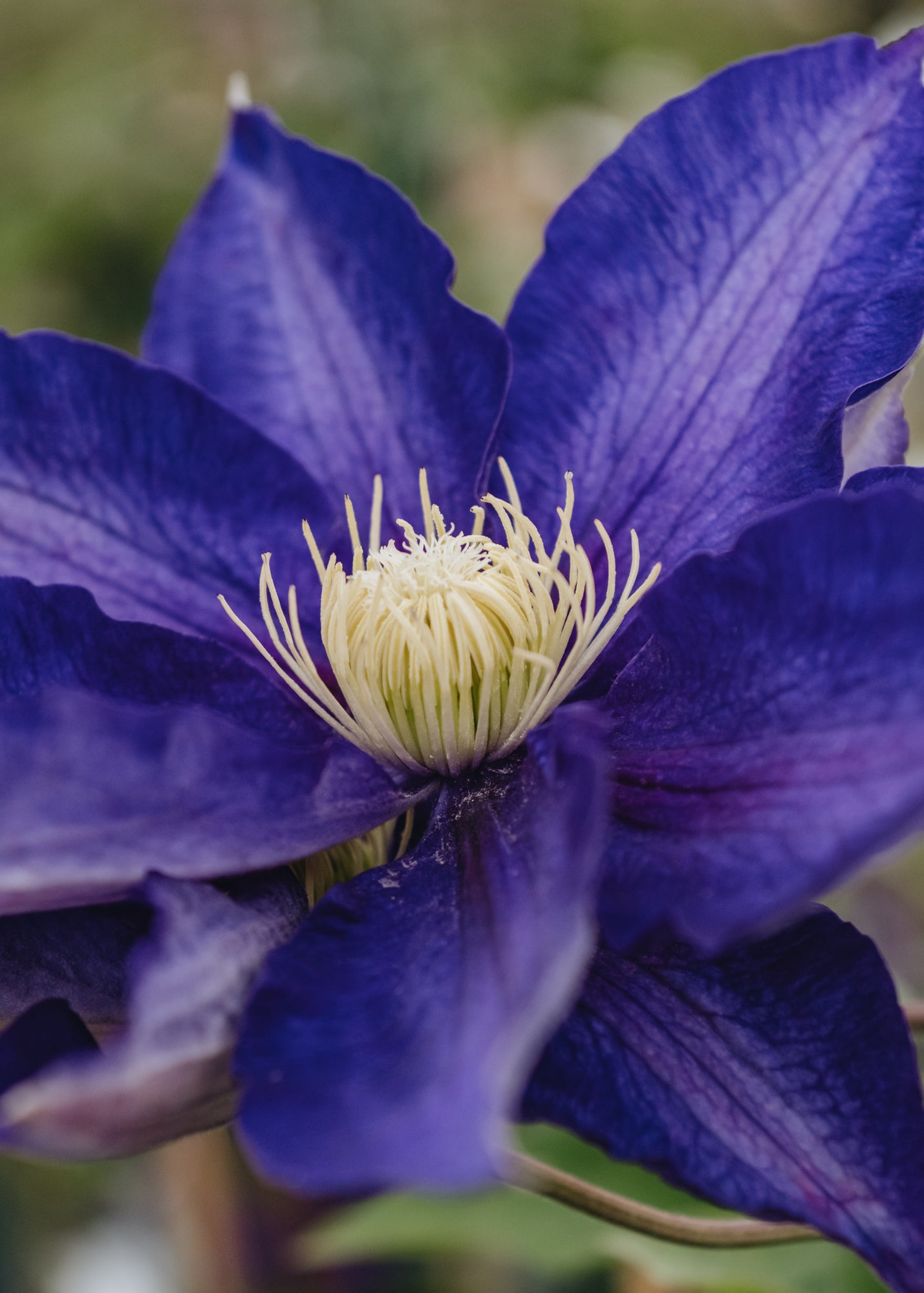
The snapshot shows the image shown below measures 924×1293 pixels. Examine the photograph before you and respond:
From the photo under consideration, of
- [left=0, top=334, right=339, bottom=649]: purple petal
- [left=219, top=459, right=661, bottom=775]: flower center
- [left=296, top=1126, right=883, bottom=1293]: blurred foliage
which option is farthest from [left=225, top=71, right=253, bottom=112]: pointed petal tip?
[left=296, top=1126, right=883, bottom=1293]: blurred foliage

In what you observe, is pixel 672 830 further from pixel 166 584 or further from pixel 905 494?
pixel 166 584

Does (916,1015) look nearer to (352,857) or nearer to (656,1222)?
(656,1222)

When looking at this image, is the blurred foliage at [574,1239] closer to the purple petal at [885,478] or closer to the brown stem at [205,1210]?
the brown stem at [205,1210]

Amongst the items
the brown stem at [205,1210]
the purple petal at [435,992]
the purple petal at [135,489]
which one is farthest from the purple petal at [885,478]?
the brown stem at [205,1210]

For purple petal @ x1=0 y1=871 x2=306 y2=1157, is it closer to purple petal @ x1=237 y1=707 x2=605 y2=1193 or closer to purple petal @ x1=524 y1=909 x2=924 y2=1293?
purple petal @ x1=237 y1=707 x2=605 y2=1193

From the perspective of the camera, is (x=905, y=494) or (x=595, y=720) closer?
(x=905, y=494)

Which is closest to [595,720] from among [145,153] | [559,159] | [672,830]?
[672,830]
